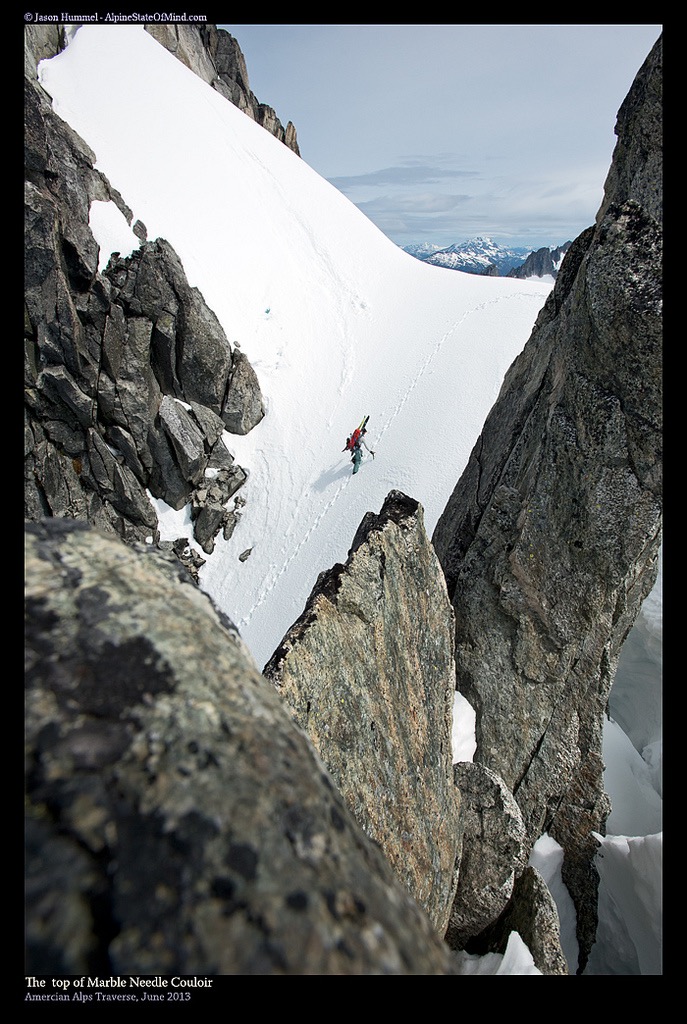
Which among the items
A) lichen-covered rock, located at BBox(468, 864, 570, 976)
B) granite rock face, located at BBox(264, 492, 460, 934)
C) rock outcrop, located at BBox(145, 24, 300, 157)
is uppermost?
rock outcrop, located at BBox(145, 24, 300, 157)

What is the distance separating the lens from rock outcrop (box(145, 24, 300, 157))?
51.8m

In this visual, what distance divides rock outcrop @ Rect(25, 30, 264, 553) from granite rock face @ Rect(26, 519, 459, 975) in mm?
22079

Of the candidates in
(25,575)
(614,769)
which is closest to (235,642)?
(25,575)

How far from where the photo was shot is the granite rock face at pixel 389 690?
6.10 m

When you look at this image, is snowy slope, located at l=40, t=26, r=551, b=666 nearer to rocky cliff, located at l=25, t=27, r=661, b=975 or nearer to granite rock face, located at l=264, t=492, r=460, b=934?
rocky cliff, located at l=25, t=27, r=661, b=975

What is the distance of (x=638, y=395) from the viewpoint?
8422 mm

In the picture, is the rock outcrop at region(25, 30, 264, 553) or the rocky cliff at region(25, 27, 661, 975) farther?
the rock outcrop at region(25, 30, 264, 553)

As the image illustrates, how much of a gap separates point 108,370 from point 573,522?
70.2 ft

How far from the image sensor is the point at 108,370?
2345cm

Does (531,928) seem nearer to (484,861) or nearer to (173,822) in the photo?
(484,861)

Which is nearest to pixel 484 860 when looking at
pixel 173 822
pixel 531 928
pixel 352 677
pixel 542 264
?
pixel 531 928

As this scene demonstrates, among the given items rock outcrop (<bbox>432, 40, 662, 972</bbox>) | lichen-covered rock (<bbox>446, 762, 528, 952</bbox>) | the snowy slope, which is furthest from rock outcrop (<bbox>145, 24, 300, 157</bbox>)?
lichen-covered rock (<bbox>446, 762, 528, 952</bbox>)

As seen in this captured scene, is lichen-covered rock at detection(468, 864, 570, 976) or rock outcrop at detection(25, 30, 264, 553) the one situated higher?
rock outcrop at detection(25, 30, 264, 553)

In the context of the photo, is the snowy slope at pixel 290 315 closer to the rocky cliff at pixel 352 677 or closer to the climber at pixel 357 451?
the climber at pixel 357 451
